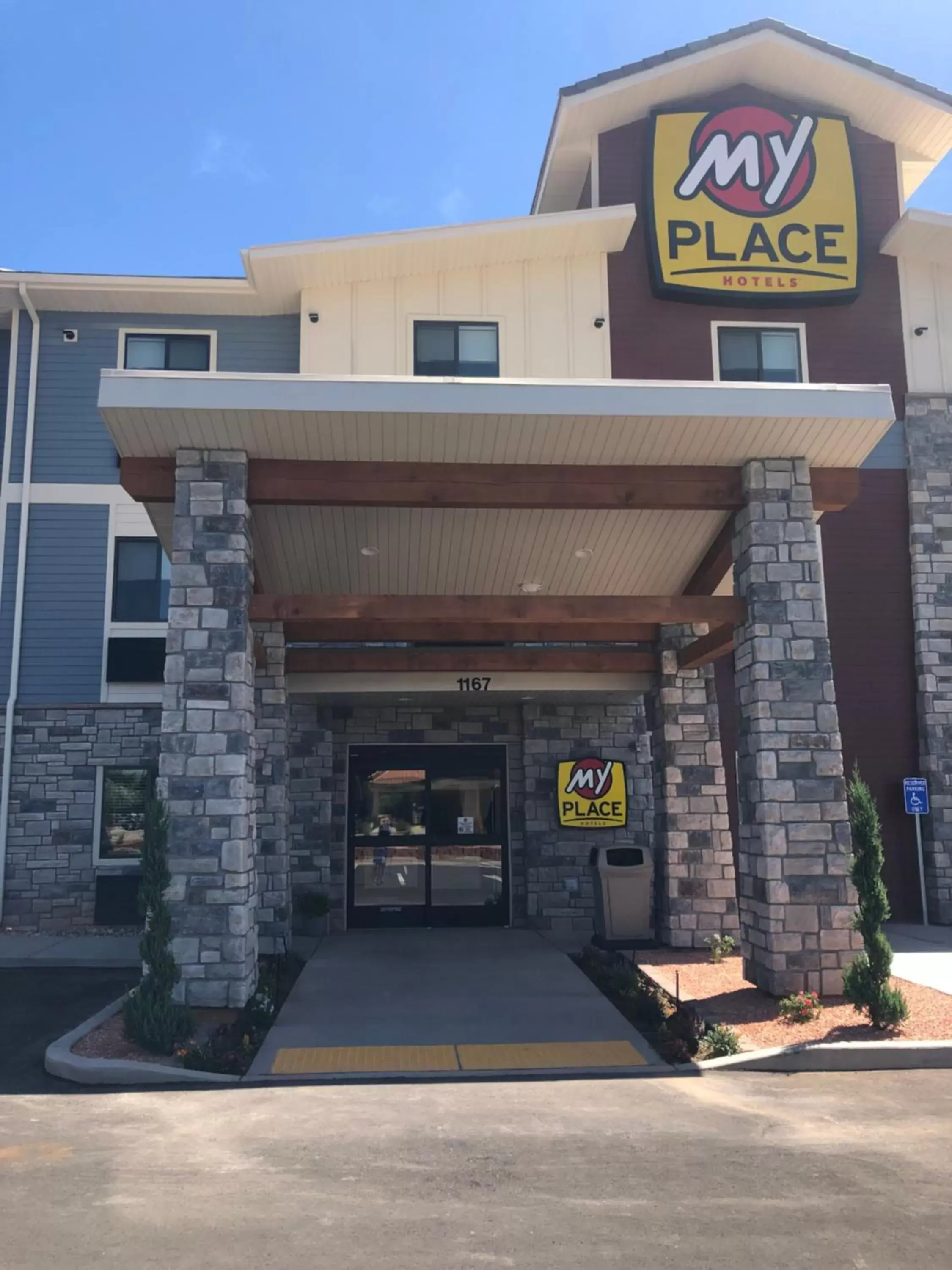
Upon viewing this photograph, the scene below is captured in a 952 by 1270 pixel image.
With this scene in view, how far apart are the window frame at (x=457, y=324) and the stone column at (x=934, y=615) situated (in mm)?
7103

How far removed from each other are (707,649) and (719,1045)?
5100mm

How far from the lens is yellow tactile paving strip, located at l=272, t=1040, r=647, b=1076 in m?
8.03

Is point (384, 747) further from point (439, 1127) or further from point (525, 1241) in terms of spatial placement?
point (525, 1241)

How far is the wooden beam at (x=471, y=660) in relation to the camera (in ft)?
45.9

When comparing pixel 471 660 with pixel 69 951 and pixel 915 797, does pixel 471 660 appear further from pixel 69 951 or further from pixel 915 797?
pixel 915 797

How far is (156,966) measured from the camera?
8.61m

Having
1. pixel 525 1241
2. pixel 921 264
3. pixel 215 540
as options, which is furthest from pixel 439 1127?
pixel 921 264

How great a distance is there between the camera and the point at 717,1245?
4727 millimetres

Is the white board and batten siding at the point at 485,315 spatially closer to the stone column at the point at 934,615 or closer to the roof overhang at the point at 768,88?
the roof overhang at the point at 768,88

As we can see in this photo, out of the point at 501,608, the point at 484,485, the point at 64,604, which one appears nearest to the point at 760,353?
the point at 484,485

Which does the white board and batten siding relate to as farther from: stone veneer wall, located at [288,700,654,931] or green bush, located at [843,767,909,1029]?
green bush, located at [843,767,909,1029]

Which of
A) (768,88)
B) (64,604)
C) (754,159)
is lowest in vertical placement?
(64,604)

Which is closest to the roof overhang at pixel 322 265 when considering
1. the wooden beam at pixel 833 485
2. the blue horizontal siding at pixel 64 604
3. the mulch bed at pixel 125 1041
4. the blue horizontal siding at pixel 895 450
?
the blue horizontal siding at pixel 64 604

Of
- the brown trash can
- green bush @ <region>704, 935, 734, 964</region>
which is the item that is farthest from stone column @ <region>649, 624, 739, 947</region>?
green bush @ <region>704, 935, 734, 964</region>
